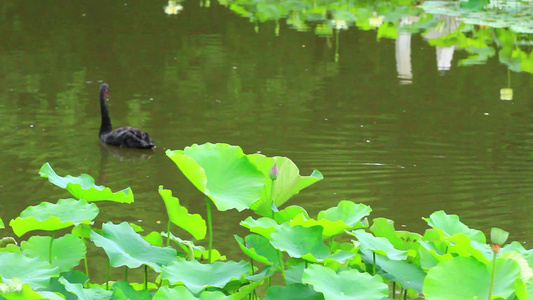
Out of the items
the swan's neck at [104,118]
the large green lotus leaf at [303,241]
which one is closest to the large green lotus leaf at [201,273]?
the large green lotus leaf at [303,241]

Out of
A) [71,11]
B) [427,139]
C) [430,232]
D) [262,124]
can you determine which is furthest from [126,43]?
[430,232]

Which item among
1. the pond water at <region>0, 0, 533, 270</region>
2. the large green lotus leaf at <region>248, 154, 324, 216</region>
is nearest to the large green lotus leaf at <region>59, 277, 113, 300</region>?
the large green lotus leaf at <region>248, 154, 324, 216</region>

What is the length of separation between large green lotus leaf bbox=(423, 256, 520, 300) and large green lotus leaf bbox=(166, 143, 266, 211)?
59 centimetres

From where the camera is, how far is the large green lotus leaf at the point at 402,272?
2.37m

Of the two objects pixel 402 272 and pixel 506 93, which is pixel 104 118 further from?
pixel 402 272

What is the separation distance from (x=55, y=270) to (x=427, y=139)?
18.6ft

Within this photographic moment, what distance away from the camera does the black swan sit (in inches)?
289

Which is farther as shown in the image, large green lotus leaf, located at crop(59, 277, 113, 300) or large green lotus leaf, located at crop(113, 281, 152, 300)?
large green lotus leaf, located at crop(113, 281, 152, 300)

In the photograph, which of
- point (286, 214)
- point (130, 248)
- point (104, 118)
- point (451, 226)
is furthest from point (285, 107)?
point (130, 248)

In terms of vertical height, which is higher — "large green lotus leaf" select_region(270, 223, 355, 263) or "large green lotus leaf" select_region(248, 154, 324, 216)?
"large green lotus leaf" select_region(248, 154, 324, 216)

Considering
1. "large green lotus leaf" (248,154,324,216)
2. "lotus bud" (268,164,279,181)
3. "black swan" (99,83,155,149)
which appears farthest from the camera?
"black swan" (99,83,155,149)

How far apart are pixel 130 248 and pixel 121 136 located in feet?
16.9

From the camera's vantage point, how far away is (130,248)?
248 cm

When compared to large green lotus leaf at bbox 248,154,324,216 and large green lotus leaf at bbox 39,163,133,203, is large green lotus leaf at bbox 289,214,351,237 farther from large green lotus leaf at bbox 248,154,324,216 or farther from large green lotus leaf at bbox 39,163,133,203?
large green lotus leaf at bbox 39,163,133,203
